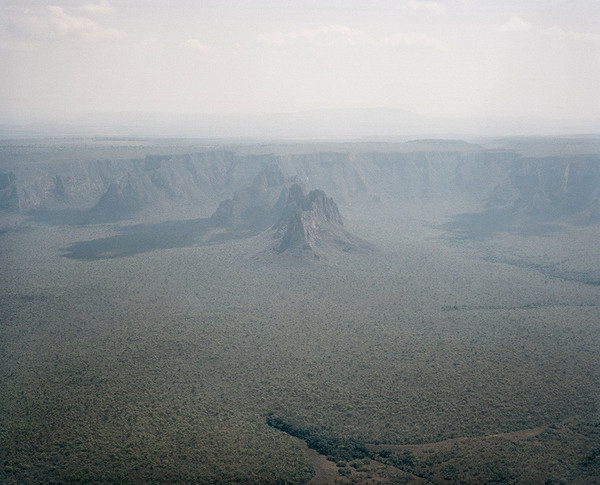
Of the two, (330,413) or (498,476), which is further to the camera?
(330,413)

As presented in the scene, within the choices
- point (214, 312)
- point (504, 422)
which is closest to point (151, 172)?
point (214, 312)

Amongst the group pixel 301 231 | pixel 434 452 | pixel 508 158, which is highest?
pixel 508 158

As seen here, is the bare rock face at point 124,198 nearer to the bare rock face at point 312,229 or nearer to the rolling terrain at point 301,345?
the rolling terrain at point 301,345

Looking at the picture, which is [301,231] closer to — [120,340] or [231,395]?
[120,340]

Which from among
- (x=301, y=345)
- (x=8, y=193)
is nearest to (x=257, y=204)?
(x=8, y=193)

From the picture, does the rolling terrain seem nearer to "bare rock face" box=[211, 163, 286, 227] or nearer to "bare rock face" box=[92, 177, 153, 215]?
"bare rock face" box=[211, 163, 286, 227]

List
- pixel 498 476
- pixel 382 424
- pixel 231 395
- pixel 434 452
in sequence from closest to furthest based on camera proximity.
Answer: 1. pixel 498 476
2. pixel 434 452
3. pixel 382 424
4. pixel 231 395

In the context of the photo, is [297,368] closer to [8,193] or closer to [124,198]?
[124,198]
